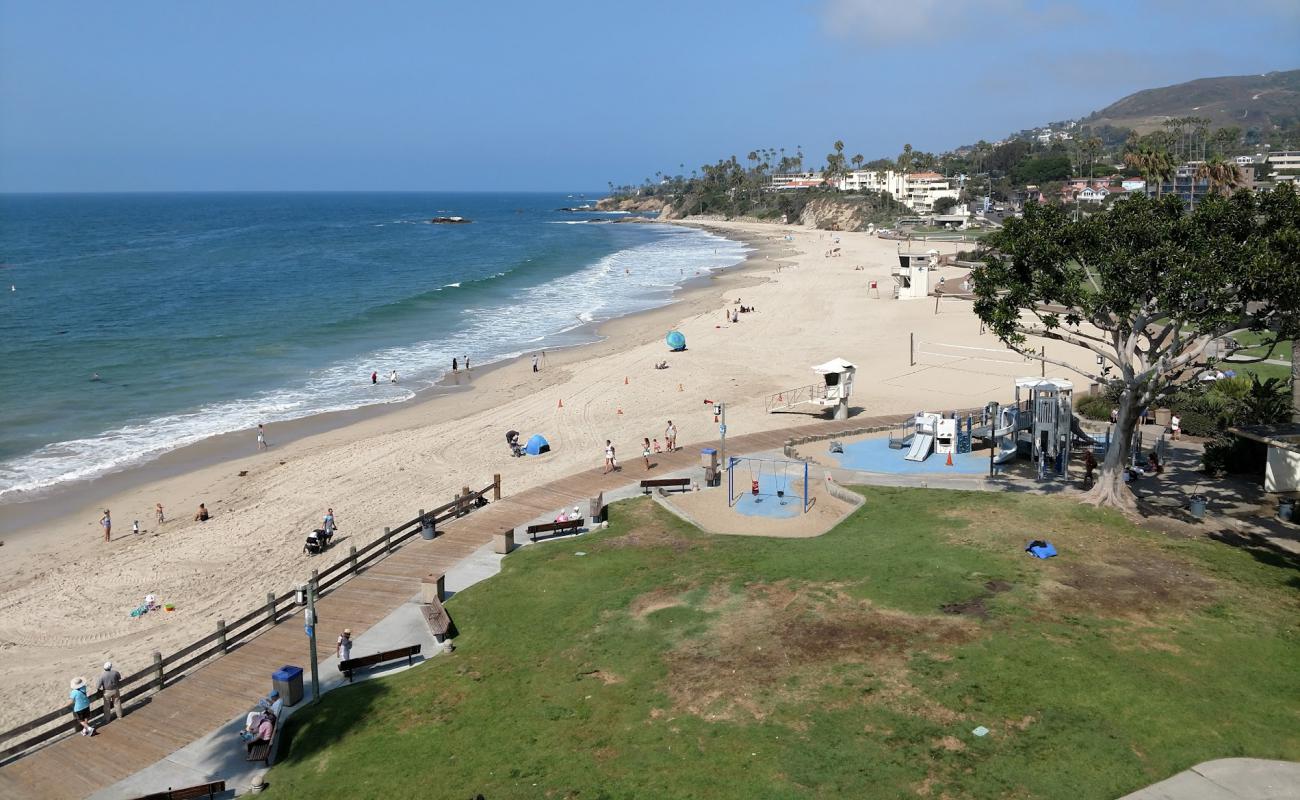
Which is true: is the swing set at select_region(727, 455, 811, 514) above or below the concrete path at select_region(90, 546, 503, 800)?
above

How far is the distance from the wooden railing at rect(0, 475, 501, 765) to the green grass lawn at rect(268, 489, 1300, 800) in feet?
10.9

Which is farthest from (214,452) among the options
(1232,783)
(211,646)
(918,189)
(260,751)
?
(918,189)

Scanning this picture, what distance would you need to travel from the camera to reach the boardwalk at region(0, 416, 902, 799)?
13625 mm

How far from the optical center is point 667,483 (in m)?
24.6

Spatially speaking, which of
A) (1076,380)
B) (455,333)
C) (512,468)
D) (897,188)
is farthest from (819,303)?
(897,188)

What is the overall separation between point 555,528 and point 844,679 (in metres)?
9.51

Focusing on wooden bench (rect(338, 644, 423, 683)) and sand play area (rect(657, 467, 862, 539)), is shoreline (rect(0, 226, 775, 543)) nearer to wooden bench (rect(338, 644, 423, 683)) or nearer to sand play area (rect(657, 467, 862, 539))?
wooden bench (rect(338, 644, 423, 683))

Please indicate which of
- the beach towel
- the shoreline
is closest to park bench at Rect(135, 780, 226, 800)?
the beach towel

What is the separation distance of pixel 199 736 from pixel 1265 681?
16116 millimetres

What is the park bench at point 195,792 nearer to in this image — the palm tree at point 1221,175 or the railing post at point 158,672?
the railing post at point 158,672

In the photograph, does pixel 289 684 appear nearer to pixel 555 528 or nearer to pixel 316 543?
pixel 555 528

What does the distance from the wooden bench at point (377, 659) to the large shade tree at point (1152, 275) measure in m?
14.1

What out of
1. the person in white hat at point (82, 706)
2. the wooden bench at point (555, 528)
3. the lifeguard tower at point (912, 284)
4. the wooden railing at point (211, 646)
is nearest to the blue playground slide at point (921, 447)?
the wooden bench at point (555, 528)

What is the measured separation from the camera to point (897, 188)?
189500mm
